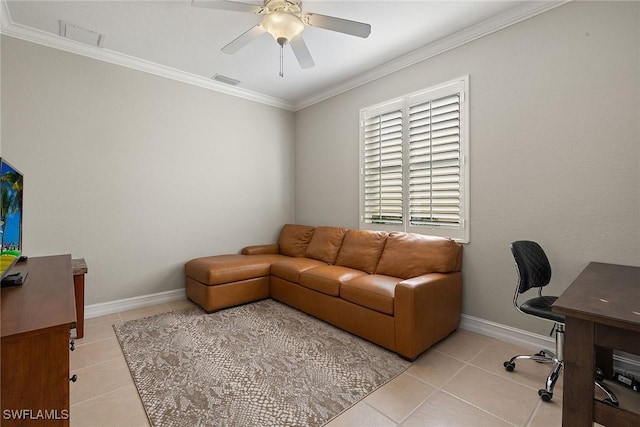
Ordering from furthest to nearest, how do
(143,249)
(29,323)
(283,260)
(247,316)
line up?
1. (283,260)
2. (143,249)
3. (247,316)
4. (29,323)

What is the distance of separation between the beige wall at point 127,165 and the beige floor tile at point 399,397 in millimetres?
2795

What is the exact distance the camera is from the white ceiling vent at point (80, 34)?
2568mm

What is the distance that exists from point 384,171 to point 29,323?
3.13m

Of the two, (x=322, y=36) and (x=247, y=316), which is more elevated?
(x=322, y=36)

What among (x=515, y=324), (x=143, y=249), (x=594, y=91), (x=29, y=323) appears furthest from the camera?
(x=143, y=249)

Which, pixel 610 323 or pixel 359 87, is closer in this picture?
pixel 610 323

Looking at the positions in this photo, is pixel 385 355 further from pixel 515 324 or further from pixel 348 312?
pixel 515 324

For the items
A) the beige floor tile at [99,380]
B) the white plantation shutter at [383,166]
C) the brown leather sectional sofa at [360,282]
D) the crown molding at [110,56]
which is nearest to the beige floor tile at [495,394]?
Result: the brown leather sectional sofa at [360,282]

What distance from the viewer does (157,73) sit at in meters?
3.35

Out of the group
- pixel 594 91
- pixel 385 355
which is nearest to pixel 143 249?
pixel 385 355

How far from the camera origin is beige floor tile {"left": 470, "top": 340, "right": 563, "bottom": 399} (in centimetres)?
189

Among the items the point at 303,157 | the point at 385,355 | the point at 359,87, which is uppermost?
the point at 359,87

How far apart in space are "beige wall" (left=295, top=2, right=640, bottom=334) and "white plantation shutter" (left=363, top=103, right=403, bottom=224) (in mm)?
540

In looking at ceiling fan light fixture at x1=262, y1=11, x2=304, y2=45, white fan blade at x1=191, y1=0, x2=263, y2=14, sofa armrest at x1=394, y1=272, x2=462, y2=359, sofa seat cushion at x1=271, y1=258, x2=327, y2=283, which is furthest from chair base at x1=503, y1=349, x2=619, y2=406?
white fan blade at x1=191, y1=0, x2=263, y2=14
